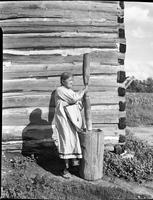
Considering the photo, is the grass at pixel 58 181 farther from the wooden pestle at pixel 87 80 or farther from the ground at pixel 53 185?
the wooden pestle at pixel 87 80

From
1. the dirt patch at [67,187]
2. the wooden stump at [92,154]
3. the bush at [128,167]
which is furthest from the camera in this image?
the bush at [128,167]

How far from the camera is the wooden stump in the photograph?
5.80m

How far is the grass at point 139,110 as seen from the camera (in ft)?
46.3

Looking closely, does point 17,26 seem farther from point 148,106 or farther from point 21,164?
point 148,106

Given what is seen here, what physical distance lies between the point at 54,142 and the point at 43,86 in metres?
1.24

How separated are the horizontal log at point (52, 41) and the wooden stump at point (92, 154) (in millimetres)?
2254

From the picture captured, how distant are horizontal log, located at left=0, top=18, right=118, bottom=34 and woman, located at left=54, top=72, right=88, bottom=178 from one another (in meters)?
1.66

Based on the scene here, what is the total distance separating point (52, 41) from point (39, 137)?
2093 mm

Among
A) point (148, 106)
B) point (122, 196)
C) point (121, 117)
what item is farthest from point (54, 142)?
→ point (148, 106)

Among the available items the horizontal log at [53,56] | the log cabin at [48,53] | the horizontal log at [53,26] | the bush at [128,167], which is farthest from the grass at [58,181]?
the horizontal log at [53,26]

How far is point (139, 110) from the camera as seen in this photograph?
16047 mm

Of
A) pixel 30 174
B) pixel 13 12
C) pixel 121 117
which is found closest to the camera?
pixel 30 174

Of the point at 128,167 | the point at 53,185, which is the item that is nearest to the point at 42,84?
the point at 53,185

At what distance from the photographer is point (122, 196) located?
18.2ft
